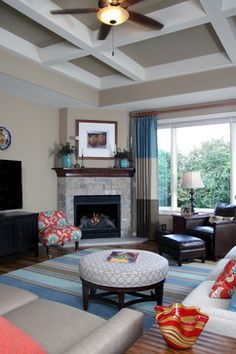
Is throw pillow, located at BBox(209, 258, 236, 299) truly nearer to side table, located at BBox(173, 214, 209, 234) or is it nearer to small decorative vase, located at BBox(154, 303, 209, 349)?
small decorative vase, located at BBox(154, 303, 209, 349)

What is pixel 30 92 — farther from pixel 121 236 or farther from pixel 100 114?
pixel 121 236

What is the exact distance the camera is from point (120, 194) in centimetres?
631

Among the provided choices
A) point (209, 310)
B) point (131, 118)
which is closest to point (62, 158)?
point (131, 118)

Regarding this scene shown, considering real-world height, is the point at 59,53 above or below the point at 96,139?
above

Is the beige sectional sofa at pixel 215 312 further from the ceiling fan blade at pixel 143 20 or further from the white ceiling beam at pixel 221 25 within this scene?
the white ceiling beam at pixel 221 25

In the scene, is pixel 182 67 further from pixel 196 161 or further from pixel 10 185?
pixel 10 185

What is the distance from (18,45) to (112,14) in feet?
6.46

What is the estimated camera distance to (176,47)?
440 cm

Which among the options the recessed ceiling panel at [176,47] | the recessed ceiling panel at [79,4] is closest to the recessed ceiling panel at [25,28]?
the recessed ceiling panel at [79,4]

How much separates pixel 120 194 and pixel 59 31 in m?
3.52

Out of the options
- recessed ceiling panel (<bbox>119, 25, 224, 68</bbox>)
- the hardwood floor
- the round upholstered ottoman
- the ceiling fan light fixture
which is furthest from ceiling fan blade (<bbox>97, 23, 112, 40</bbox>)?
the hardwood floor

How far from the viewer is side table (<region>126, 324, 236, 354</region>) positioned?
1295 mm

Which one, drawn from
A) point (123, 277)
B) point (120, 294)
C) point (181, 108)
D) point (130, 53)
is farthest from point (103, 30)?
point (181, 108)

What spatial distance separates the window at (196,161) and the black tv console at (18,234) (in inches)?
111
